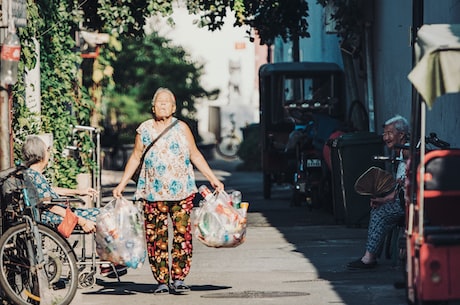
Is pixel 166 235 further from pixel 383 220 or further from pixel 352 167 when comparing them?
pixel 352 167

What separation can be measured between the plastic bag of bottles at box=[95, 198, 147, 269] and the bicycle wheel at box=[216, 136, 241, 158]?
34837mm

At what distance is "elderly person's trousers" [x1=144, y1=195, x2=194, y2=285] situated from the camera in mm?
12516

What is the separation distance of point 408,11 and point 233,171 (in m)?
17.9

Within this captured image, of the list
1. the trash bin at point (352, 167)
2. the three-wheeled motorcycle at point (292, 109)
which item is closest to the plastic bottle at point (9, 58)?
the trash bin at point (352, 167)

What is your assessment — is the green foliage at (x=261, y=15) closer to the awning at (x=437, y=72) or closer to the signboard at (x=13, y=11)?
the signboard at (x=13, y=11)

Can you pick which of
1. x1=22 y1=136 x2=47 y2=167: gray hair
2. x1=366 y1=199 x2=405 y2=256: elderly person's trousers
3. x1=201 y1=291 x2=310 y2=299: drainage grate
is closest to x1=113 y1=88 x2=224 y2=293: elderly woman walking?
x1=201 y1=291 x2=310 y2=299: drainage grate

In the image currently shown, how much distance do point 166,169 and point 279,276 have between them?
5.80ft

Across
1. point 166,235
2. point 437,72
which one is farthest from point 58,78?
point 437,72

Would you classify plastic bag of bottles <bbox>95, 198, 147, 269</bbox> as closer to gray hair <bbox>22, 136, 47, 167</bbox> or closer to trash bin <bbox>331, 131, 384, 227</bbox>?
gray hair <bbox>22, 136, 47, 167</bbox>

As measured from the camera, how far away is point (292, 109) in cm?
2411

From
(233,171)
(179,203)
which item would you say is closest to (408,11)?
→ (179,203)

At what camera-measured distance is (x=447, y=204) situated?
10891 mm

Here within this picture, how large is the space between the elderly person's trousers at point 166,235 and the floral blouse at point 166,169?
10 cm

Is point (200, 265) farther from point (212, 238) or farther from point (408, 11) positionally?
point (408, 11)
